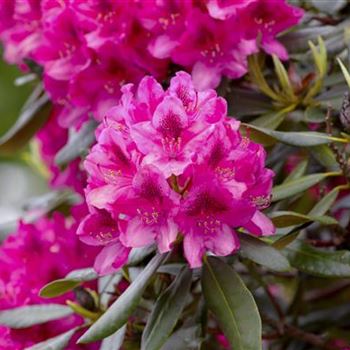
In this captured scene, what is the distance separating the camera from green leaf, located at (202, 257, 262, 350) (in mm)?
953

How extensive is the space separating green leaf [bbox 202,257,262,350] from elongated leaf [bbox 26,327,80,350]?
0.21 meters

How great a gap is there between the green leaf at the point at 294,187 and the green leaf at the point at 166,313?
15 centimetres

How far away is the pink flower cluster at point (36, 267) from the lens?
48.7 inches

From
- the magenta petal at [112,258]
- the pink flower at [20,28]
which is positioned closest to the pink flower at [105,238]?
the magenta petal at [112,258]

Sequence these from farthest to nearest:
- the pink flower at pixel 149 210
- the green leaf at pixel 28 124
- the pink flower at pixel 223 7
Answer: the green leaf at pixel 28 124 < the pink flower at pixel 223 7 < the pink flower at pixel 149 210

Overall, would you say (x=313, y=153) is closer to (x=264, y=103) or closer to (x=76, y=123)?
(x=264, y=103)

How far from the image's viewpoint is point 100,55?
1.24m

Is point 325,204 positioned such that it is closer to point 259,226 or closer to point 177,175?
point 259,226

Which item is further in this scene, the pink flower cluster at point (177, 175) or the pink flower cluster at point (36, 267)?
the pink flower cluster at point (36, 267)

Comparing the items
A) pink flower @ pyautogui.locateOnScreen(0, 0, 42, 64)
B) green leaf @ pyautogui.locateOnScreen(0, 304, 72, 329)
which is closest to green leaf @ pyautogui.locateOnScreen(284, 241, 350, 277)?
green leaf @ pyautogui.locateOnScreen(0, 304, 72, 329)

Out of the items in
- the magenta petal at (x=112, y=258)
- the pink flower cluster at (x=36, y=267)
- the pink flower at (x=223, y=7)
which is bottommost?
the pink flower cluster at (x=36, y=267)

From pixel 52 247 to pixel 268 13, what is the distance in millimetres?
465

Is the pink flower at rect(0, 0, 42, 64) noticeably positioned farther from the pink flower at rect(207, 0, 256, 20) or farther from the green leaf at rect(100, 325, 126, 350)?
the green leaf at rect(100, 325, 126, 350)

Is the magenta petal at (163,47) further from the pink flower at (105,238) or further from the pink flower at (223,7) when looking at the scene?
the pink flower at (105,238)
